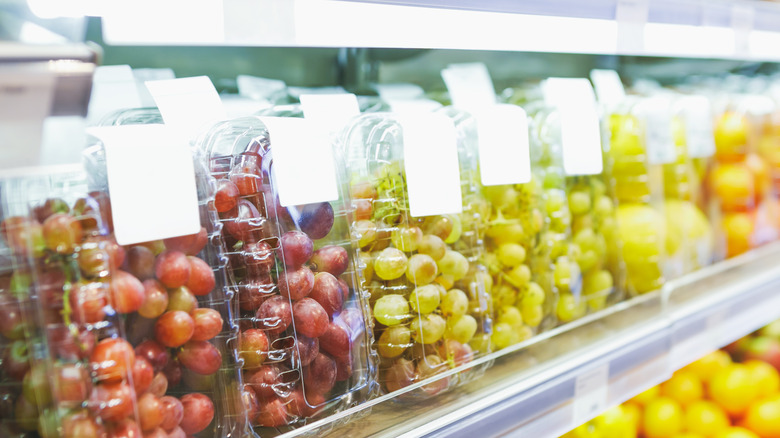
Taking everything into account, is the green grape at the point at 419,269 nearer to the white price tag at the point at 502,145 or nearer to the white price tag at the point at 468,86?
the white price tag at the point at 502,145

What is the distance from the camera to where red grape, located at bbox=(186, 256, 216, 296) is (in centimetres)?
62

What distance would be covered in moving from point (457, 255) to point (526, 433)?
26 centimetres

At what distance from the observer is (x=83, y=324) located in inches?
21.4

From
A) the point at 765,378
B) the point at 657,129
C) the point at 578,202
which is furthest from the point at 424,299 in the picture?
the point at 765,378

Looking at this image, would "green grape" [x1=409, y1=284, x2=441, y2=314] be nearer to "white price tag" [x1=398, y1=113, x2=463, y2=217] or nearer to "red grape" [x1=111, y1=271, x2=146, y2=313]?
"white price tag" [x1=398, y1=113, x2=463, y2=217]

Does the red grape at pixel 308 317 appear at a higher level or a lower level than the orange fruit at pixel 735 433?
higher

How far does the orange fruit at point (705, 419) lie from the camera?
1.33 m

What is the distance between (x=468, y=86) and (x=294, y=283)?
58 centimetres

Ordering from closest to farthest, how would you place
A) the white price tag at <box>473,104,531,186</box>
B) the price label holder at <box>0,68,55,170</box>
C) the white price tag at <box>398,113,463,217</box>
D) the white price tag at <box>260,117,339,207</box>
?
the price label holder at <box>0,68,55,170</box>
the white price tag at <box>260,117,339,207</box>
the white price tag at <box>398,113,463,217</box>
the white price tag at <box>473,104,531,186</box>

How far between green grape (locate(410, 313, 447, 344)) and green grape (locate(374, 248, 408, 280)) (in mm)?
71

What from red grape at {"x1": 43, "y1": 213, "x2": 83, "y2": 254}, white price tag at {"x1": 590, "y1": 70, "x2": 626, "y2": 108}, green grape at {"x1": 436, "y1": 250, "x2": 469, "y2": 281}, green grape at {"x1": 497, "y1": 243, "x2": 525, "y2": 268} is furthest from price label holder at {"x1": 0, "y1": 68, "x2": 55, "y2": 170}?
white price tag at {"x1": 590, "y1": 70, "x2": 626, "y2": 108}

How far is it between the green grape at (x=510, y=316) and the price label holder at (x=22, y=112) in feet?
2.33

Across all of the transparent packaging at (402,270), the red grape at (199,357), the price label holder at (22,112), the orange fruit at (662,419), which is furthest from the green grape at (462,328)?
the orange fruit at (662,419)

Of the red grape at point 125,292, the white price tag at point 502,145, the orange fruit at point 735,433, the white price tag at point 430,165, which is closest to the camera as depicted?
the red grape at point 125,292
